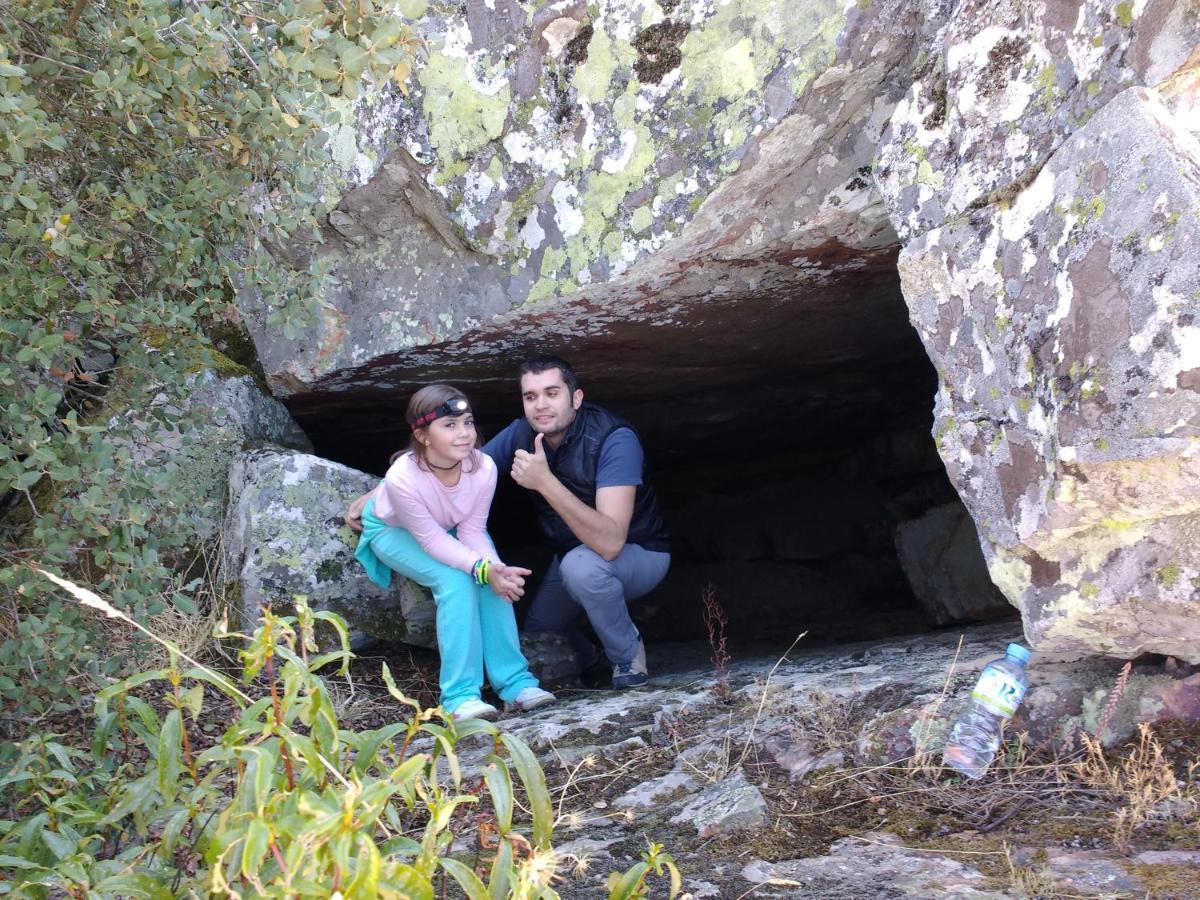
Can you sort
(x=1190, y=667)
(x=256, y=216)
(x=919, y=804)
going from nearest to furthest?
(x=919, y=804) < (x=1190, y=667) < (x=256, y=216)

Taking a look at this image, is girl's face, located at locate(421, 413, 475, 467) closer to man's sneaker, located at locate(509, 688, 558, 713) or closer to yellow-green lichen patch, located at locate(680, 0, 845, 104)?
man's sneaker, located at locate(509, 688, 558, 713)

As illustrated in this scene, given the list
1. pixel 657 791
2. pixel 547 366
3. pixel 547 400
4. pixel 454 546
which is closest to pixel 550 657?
pixel 454 546

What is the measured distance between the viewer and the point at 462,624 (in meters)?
4.00

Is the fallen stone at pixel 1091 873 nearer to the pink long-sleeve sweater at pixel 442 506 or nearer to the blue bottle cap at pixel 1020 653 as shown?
the blue bottle cap at pixel 1020 653

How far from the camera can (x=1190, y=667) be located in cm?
279

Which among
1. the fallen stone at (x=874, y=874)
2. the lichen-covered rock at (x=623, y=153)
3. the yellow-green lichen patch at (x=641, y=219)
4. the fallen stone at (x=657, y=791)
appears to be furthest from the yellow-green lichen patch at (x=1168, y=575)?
the yellow-green lichen patch at (x=641, y=219)

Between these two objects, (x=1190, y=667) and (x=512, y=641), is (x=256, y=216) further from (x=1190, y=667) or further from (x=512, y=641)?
(x=1190, y=667)

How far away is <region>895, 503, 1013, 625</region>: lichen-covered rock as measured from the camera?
568 cm

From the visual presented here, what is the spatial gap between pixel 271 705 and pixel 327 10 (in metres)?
1.70

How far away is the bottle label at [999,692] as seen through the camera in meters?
2.78

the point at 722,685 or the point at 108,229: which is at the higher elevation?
the point at 108,229

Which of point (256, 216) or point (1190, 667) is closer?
point (1190, 667)

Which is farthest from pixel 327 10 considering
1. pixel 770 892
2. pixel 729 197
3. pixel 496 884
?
pixel 770 892

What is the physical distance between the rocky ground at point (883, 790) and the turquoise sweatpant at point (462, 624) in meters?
0.45
